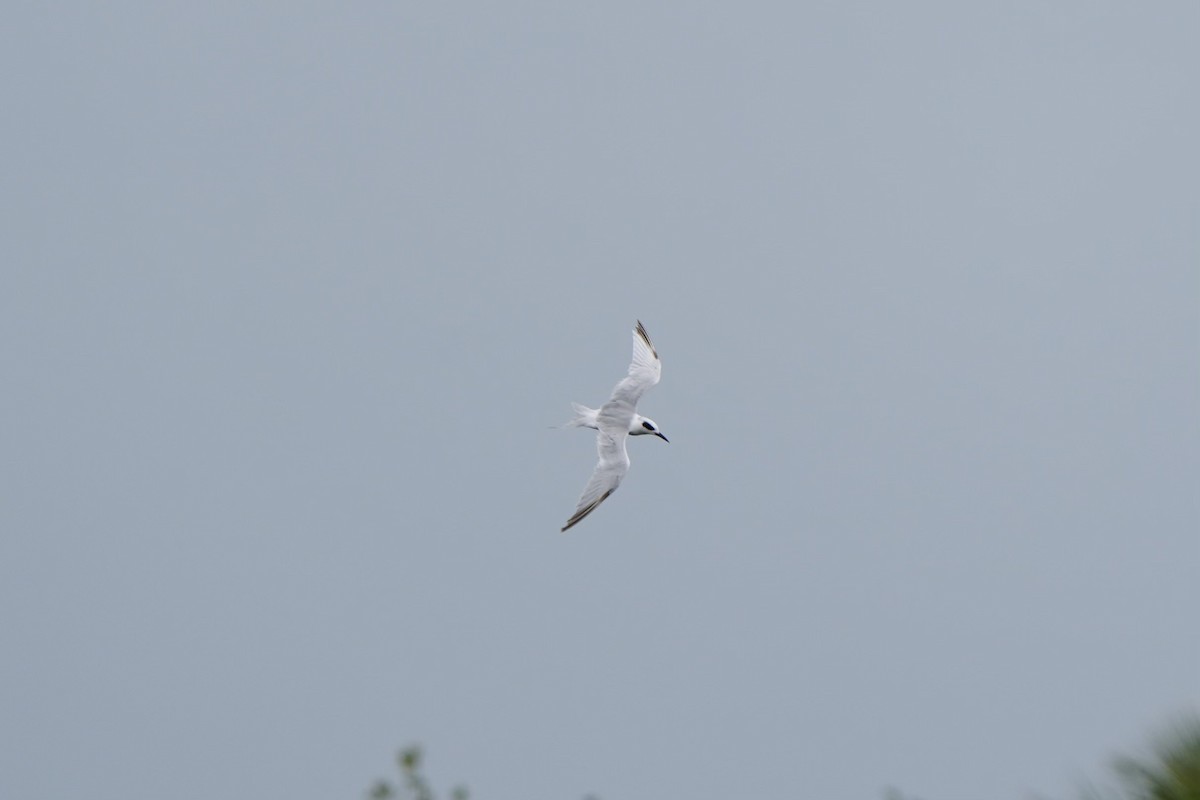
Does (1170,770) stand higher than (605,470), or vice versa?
(605,470)

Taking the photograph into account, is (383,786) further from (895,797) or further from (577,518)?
(577,518)

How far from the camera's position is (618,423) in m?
30.9

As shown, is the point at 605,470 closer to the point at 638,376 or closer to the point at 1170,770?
the point at 638,376

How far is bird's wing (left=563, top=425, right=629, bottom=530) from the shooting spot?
2736cm

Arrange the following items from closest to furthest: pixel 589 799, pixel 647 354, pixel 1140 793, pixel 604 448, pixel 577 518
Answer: pixel 1140 793 → pixel 589 799 → pixel 577 518 → pixel 604 448 → pixel 647 354

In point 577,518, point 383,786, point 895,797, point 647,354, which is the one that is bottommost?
point 895,797

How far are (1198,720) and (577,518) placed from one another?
18.5 m

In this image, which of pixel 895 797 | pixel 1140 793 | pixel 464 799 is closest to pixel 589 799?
pixel 464 799

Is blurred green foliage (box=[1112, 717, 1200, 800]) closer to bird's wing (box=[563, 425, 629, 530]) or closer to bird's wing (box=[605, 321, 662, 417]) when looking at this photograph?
bird's wing (box=[563, 425, 629, 530])

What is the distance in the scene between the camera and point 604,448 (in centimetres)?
2952

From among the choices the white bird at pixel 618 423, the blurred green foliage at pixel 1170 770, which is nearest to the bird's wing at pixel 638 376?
the white bird at pixel 618 423

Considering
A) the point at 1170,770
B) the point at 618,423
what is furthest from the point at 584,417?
the point at 1170,770

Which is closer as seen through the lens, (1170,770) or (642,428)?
(1170,770)

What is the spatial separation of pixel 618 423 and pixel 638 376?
5.88 ft
